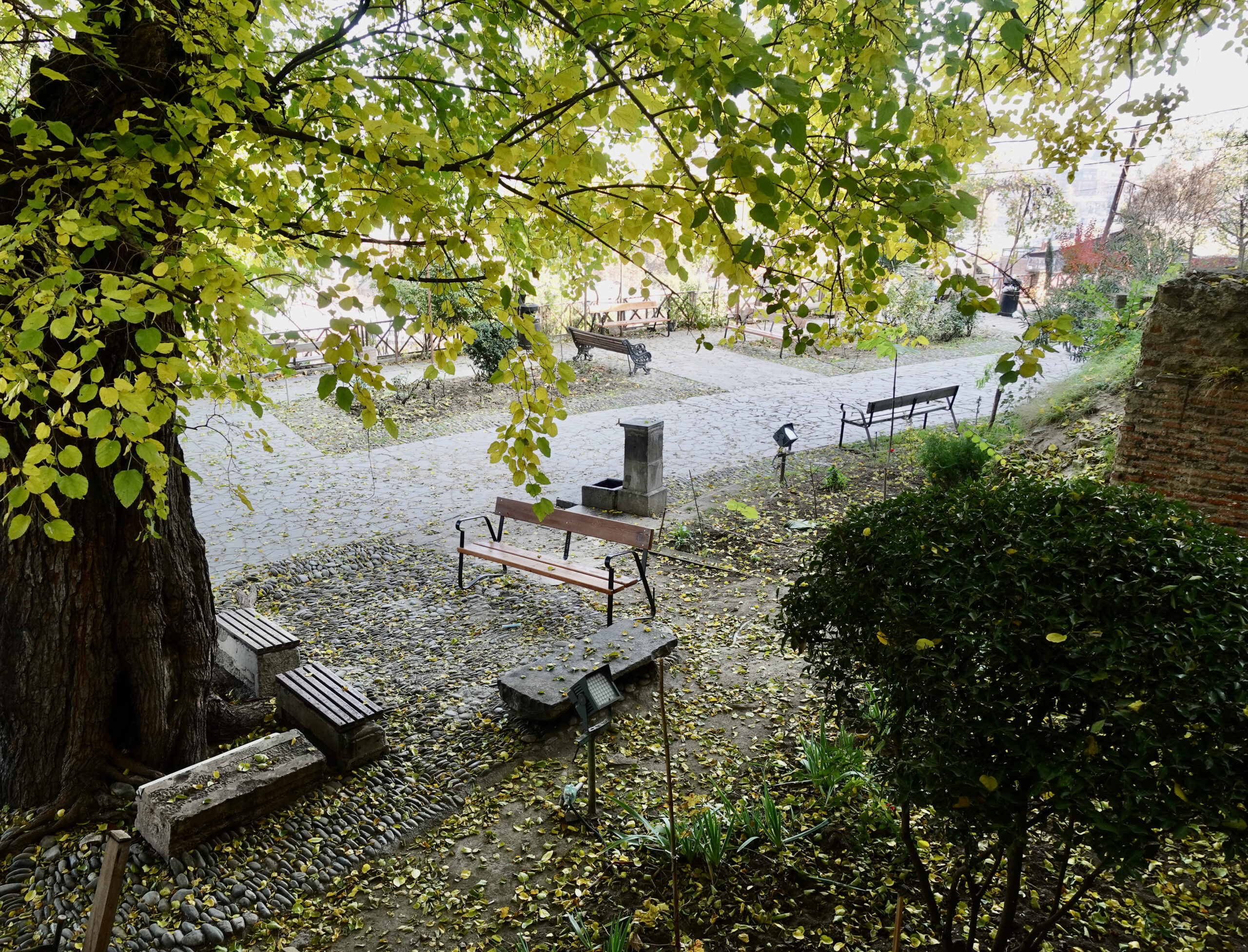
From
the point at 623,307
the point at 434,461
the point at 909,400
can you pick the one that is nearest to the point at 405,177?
the point at 434,461

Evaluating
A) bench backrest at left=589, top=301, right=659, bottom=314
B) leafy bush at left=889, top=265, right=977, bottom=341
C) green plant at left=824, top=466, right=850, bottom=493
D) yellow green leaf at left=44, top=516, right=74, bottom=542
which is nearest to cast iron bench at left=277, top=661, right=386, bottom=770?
yellow green leaf at left=44, top=516, right=74, bottom=542

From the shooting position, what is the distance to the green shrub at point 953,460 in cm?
771

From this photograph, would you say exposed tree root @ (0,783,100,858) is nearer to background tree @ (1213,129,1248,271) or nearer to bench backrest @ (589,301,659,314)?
bench backrest @ (589,301,659,314)

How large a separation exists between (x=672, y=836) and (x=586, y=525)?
4548 mm

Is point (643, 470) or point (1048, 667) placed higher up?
point (1048, 667)

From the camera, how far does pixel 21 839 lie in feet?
11.7

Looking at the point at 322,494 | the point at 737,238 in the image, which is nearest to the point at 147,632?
the point at 737,238

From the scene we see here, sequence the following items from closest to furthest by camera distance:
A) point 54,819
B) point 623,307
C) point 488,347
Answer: point 54,819
point 488,347
point 623,307

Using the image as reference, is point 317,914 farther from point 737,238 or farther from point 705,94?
point 705,94

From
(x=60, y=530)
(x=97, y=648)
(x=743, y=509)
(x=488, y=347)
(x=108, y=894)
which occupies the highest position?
(x=488, y=347)

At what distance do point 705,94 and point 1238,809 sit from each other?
2.26 metres

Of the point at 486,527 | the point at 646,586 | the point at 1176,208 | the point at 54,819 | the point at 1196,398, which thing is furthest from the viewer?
the point at 1176,208

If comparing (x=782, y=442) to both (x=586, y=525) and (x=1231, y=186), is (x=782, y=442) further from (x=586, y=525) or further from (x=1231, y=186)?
(x=1231, y=186)

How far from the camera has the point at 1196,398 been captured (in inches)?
232
